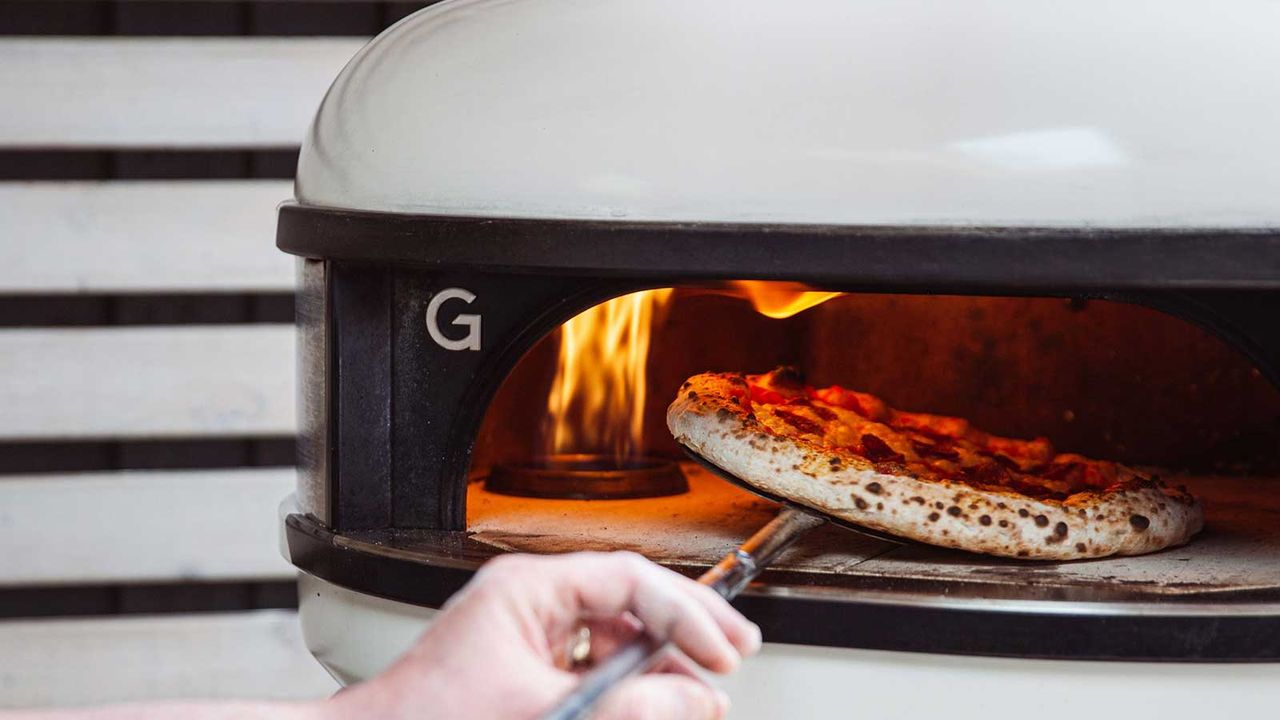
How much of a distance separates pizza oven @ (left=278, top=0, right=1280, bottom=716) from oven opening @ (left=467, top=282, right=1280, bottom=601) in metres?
0.08

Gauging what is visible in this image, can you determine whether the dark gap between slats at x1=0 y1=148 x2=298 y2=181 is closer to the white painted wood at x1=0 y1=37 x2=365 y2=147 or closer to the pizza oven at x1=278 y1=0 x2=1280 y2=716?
the white painted wood at x1=0 y1=37 x2=365 y2=147

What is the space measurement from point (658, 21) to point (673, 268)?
0.24 meters

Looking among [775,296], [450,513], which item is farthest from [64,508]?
[775,296]

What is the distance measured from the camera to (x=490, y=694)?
794 mm

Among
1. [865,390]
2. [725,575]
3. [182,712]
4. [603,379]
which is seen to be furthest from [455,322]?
[865,390]

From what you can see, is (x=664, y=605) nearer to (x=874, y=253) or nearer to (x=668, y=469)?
(x=874, y=253)

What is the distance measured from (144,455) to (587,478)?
1.22 meters

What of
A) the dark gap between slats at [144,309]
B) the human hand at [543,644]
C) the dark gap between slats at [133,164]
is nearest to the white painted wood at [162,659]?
the dark gap between slats at [144,309]

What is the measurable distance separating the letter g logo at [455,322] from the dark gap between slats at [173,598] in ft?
4.37

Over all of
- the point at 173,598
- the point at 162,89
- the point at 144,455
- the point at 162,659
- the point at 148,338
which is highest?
the point at 162,89

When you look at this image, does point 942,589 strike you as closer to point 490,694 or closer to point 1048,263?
point 1048,263

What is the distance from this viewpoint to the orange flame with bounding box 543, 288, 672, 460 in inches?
60.1

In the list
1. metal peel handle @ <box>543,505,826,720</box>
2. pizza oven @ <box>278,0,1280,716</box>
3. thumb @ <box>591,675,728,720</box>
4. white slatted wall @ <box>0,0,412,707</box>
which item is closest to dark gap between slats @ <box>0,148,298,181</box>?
white slatted wall @ <box>0,0,412,707</box>

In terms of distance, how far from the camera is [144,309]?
2.46m
